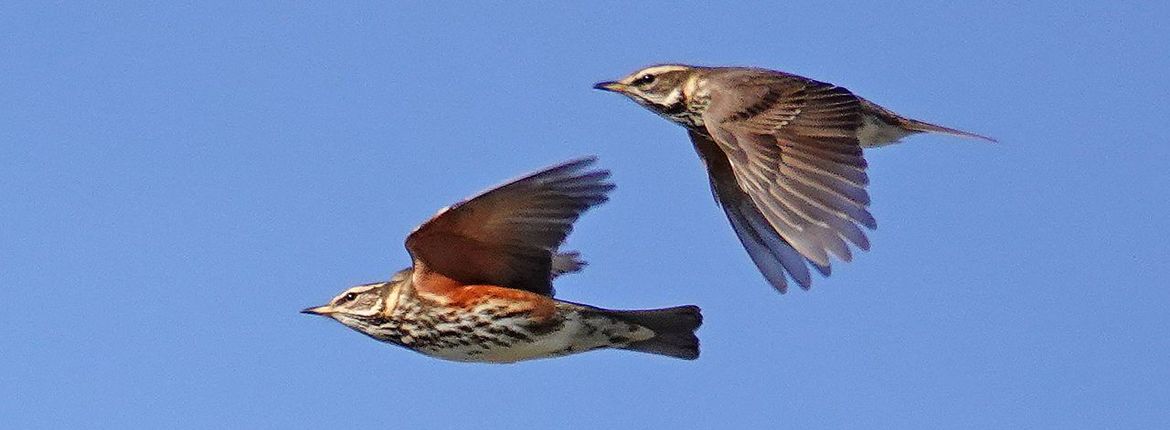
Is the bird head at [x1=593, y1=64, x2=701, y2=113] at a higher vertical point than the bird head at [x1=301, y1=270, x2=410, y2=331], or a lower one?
higher

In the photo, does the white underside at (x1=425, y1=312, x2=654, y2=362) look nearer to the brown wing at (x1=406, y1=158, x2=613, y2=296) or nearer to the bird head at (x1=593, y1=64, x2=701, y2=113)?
the brown wing at (x1=406, y1=158, x2=613, y2=296)

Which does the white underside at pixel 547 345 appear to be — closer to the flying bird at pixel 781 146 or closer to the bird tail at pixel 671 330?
the bird tail at pixel 671 330

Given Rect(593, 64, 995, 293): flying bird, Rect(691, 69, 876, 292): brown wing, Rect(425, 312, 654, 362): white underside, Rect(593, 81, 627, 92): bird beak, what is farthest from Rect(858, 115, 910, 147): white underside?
Rect(425, 312, 654, 362): white underside

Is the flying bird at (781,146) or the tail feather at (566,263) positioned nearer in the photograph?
the flying bird at (781,146)

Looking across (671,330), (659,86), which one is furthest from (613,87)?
(671,330)

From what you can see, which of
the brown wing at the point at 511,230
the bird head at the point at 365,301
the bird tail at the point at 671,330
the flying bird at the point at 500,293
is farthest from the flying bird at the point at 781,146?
the bird head at the point at 365,301

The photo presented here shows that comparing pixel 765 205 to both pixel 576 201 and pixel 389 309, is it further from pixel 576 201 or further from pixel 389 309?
pixel 389 309

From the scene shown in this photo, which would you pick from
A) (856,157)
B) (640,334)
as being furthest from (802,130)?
(640,334)
